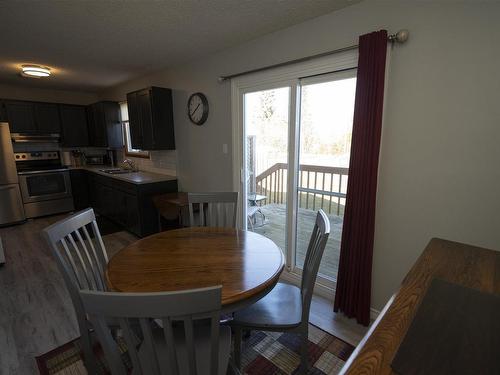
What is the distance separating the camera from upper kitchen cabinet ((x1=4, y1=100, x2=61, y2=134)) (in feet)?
14.7

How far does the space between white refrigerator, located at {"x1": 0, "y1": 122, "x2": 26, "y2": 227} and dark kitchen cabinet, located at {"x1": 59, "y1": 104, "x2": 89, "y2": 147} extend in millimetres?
1018

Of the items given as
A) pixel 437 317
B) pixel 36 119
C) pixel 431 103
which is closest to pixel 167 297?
pixel 437 317

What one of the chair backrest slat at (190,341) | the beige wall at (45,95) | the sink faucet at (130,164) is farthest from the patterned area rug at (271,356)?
the beige wall at (45,95)

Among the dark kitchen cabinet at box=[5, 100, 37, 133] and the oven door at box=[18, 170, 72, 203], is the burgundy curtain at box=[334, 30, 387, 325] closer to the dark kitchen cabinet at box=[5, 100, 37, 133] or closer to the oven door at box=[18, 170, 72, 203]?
the oven door at box=[18, 170, 72, 203]

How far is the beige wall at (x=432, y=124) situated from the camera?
4.70ft

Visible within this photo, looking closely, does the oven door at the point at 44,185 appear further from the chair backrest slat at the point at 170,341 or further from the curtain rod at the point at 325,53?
the chair backrest slat at the point at 170,341

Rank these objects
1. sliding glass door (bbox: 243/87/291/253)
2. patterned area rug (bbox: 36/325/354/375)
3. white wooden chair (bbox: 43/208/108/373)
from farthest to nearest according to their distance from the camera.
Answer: sliding glass door (bbox: 243/87/291/253)
patterned area rug (bbox: 36/325/354/375)
white wooden chair (bbox: 43/208/108/373)

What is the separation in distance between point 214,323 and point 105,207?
4474mm

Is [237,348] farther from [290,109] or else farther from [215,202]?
[290,109]

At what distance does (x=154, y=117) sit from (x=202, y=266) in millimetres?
2811

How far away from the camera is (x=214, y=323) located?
82 cm

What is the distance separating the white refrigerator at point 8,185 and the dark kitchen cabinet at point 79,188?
0.83 m

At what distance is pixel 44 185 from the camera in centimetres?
466

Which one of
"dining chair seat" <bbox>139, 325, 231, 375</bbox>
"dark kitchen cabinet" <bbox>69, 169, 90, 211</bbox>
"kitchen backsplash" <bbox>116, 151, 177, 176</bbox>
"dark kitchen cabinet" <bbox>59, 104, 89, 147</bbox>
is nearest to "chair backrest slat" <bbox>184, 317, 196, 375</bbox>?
"dining chair seat" <bbox>139, 325, 231, 375</bbox>
